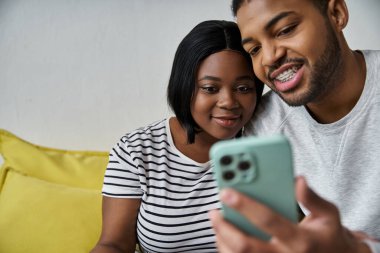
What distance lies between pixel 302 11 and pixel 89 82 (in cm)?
95

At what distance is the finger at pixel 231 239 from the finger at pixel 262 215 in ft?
0.07

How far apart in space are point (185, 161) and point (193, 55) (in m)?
0.26

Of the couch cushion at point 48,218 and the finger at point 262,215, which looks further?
the couch cushion at point 48,218

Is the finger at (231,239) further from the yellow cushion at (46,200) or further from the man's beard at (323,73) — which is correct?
the yellow cushion at (46,200)

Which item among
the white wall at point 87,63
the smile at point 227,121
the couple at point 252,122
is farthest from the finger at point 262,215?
the white wall at point 87,63

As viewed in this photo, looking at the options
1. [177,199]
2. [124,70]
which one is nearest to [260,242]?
[177,199]

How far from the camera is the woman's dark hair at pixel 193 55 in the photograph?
1026mm

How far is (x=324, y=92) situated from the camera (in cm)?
93

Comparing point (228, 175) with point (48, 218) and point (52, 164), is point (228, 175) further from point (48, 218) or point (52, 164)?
point (52, 164)

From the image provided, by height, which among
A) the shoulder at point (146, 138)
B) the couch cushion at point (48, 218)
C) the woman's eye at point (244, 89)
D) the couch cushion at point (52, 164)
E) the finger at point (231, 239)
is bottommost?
the couch cushion at point (48, 218)

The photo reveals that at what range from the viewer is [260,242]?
0.48 meters

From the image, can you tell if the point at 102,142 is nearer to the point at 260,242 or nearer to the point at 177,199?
the point at 177,199

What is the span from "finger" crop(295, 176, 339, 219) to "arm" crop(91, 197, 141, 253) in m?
0.65

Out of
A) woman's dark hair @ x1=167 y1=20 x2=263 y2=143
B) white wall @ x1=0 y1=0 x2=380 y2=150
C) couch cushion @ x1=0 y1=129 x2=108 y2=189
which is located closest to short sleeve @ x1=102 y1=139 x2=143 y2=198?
woman's dark hair @ x1=167 y1=20 x2=263 y2=143
